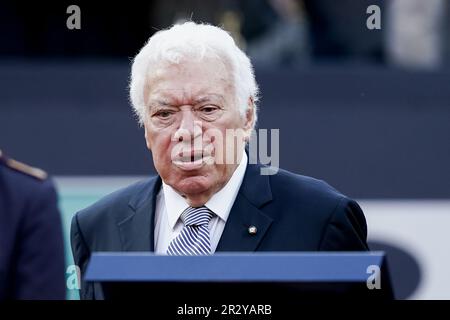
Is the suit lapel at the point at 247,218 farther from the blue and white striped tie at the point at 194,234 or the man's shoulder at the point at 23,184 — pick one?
the man's shoulder at the point at 23,184

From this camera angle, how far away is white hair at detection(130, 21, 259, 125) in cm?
185

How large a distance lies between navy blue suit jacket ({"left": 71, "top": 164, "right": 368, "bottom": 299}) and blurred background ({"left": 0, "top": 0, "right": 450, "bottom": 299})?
1.52 meters

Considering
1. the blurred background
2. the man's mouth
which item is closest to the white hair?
the man's mouth

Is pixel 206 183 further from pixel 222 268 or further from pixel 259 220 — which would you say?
pixel 222 268

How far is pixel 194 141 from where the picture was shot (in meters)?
1.88

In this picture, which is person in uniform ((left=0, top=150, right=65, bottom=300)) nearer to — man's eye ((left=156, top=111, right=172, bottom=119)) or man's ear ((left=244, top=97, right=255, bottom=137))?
man's eye ((left=156, top=111, right=172, bottom=119))

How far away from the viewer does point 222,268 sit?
60.8 inches

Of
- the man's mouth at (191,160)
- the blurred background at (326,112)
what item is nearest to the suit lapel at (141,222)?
the man's mouth at (191,160)

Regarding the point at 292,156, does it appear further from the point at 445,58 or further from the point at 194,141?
the point at 194,141

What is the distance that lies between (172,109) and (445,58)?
2568 millimetres

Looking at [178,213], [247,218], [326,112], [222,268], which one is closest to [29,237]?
[178,213]

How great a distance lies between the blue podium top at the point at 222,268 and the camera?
1532 mm

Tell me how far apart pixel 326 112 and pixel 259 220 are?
2.08 meters

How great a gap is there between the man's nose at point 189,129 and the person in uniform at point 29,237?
26cm
